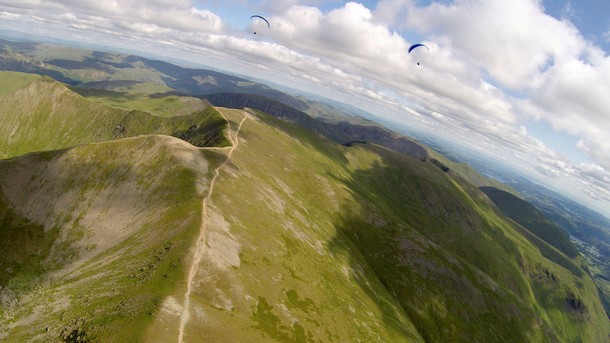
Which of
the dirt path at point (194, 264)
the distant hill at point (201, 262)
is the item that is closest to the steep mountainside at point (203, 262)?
the dirt path at point (194, 264)

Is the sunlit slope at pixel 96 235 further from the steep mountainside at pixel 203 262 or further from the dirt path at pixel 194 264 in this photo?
the dirt path at pixel 194 264

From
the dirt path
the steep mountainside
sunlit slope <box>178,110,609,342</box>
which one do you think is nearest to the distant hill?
the dirt path

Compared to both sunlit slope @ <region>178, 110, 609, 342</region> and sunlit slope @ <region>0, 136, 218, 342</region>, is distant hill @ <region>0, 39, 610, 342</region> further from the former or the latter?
sunlit slope @ <region>178, 110, 609, 342</region>

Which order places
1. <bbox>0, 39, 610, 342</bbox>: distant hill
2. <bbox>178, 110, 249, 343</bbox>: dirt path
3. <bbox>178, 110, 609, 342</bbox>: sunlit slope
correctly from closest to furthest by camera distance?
<bbox>178, 110, 249, 343</bbox>: dirt path, <bbox>0, 39, 610, 342</bbox>: distant hill, <bbox>178, 110, 609, 342</bbox>: sunlit slope

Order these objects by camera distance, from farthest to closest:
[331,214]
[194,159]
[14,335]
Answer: [331,214] → [194,159] → [14,335]

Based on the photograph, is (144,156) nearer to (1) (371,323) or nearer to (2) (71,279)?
(2) (71,279)

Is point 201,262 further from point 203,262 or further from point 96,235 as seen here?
point 96,235

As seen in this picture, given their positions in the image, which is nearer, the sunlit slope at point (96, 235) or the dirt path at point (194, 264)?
the dirt path at point (194, 264)

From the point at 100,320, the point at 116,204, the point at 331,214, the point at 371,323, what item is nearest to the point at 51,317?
the point at 100,320
